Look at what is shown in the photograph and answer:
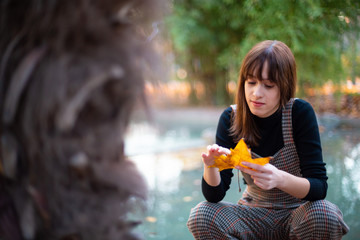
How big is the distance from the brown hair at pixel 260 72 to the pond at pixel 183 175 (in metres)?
0.38

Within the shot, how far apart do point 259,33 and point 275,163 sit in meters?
3.53

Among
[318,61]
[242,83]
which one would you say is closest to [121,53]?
[242,83]

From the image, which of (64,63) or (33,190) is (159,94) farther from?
(33,190)

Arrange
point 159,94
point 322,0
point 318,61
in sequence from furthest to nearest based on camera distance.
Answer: point 318,61 → point 322,0 → point 159,94

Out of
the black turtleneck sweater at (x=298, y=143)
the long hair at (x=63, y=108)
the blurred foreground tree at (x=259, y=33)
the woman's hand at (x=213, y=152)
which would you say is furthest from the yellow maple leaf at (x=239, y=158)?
the long hair at (x=63, y=108)

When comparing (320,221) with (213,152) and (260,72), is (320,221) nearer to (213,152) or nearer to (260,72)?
(213,152)

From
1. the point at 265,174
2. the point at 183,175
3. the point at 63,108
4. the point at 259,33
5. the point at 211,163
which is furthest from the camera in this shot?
the point at 259,33

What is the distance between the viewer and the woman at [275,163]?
53.9 inches

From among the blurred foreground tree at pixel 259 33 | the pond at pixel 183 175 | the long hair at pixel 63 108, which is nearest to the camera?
the long hair at pixel 63 108

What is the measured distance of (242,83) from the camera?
1.61 meters

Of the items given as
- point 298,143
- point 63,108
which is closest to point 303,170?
point 298,143

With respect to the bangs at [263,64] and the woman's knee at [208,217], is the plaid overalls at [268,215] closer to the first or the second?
the woman's knee at [208,217]

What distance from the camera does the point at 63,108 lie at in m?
0.68

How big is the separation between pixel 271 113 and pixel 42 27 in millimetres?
1148
